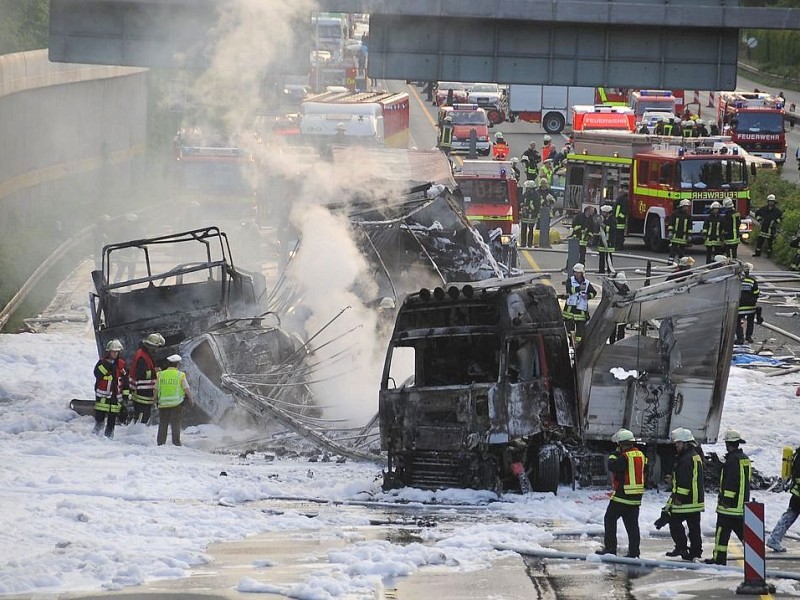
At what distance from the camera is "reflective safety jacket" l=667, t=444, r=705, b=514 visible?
1258 cm

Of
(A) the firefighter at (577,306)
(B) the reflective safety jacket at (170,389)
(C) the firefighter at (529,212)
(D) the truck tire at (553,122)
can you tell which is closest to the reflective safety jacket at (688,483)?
(B) the reflective safety jacket at (170,389)

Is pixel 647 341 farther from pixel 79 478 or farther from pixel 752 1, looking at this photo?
pixel 752 1

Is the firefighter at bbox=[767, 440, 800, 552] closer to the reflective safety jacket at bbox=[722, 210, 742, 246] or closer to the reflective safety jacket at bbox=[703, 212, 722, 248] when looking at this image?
the reflective safety jacket at bbox=[703, 212, 722, 248]

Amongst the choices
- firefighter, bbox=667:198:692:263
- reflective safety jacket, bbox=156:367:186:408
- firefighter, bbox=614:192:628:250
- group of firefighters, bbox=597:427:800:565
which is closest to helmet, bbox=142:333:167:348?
reflective safety jacket, bbox=156:367:186:408

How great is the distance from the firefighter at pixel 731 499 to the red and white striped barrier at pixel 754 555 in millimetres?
641

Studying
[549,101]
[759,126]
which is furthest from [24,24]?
[759,126]

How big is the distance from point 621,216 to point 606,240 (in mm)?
2631

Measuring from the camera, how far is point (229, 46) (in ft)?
88.4

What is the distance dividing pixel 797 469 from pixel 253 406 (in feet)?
21.2

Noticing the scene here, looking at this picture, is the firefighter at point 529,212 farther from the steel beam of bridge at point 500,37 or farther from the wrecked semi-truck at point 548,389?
the wrecked semi-truck at point 548,389

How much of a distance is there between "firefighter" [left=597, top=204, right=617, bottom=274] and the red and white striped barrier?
58.9 ft

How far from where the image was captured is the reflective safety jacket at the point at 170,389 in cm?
1716

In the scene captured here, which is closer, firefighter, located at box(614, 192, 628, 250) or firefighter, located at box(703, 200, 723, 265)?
firefighter, located at box(703, 200, 723, 265)

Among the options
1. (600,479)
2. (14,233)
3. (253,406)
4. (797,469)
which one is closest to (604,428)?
(600,479)
